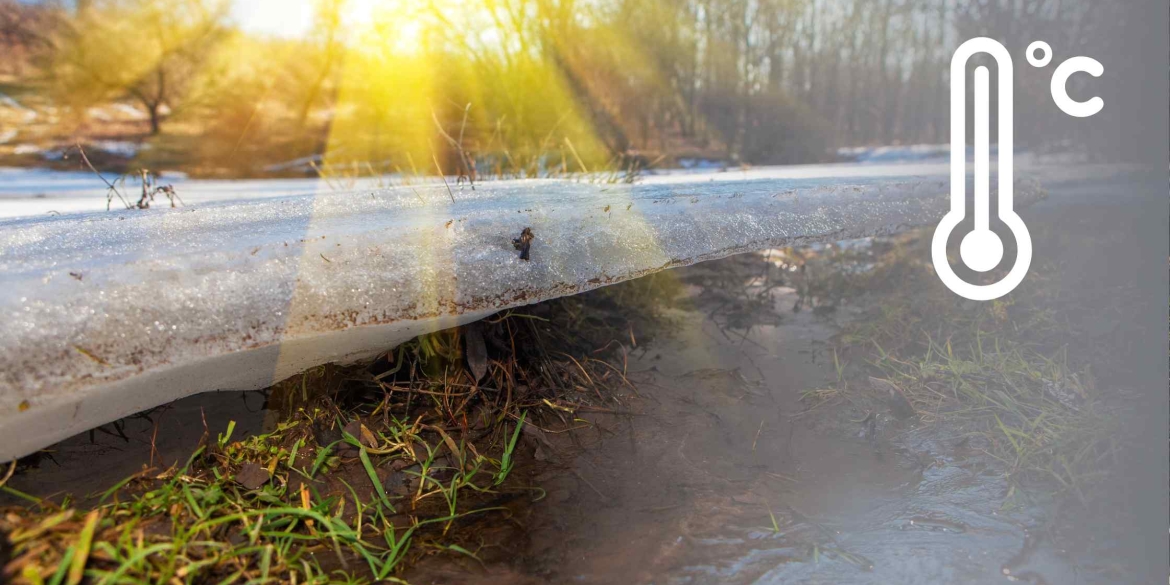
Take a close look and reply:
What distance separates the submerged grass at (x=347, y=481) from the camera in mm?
1250

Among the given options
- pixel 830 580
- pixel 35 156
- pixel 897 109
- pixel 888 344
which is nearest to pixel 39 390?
pixel 830 580

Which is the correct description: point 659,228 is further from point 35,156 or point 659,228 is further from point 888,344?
point 35,156

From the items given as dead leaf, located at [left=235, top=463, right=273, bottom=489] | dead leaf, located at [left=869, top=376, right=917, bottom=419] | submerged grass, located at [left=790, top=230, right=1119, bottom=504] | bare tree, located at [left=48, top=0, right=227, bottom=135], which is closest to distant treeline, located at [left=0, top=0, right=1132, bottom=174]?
bare tree, located at [left=48, top=0, right=227, bottom=135]

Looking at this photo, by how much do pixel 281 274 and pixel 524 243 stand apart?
54 cm

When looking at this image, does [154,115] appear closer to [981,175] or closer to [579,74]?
[579,74]

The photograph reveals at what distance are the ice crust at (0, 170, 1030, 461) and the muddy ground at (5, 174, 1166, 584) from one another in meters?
0.26

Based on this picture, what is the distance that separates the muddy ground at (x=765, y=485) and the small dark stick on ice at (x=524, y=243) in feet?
1.72

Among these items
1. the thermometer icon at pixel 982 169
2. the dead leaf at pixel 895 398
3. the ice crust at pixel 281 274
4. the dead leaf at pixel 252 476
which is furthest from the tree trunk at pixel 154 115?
the dead leaf at pixel 895 398

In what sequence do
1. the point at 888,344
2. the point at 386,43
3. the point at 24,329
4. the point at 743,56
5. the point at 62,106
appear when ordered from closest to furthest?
the point at 24,329 < the point at 888,344 < the point at 386,43 < the point at 62,106 < the point at 743,56

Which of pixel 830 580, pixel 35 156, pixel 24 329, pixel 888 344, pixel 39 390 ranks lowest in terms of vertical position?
pixel 830 580

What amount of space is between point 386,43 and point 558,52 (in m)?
1.59

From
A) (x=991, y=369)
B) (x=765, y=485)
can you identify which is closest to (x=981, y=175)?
(x=991, y=369)

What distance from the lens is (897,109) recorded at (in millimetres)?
8969

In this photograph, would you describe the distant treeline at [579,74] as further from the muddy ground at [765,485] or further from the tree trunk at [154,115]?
the muddy ground at [765,485]
